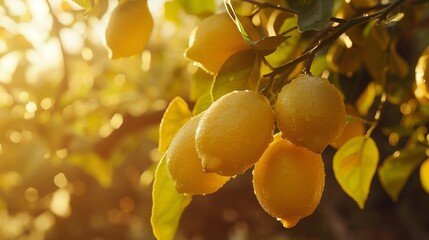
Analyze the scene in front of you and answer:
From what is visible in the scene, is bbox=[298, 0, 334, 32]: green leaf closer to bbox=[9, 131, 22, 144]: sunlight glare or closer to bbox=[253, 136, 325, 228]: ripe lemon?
bbox=[253, 136, 325, 228]: ripe lemon

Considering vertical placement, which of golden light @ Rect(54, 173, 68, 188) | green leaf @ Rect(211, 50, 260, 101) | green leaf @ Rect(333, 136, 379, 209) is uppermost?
green leaf @ Rect(211, 50, 260, 101)

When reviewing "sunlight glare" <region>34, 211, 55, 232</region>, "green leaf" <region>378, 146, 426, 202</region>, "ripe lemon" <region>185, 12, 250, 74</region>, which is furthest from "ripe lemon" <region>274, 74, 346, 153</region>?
"sunlight glare" <region>34, 211, 55, 232</region>

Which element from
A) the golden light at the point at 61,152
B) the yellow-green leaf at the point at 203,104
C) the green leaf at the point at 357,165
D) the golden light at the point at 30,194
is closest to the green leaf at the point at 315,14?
the yellow-green leaf at the point at 203,104

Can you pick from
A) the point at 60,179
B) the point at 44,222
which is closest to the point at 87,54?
the point at 60,179

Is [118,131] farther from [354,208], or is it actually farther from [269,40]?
[269,40]

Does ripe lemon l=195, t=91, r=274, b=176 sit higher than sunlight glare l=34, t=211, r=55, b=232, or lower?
higher

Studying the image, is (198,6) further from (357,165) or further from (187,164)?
(187,164)
